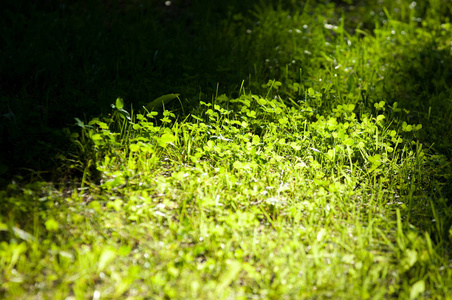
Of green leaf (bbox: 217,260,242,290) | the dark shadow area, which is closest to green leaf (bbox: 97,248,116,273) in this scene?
green leaf (bbox: 217,260,242,290)

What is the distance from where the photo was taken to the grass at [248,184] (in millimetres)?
1727

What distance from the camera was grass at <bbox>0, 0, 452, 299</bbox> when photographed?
1.73 meters

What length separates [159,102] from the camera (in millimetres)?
2883

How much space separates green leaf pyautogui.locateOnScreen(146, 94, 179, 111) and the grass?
0.01 metres

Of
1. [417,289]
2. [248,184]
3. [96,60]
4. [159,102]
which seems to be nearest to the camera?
[417,289]

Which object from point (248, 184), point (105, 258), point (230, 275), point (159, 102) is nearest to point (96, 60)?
point (159, 102)

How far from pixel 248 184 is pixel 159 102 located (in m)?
1.01

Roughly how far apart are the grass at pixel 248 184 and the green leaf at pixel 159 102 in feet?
0.04

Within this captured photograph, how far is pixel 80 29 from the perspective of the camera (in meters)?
3.88

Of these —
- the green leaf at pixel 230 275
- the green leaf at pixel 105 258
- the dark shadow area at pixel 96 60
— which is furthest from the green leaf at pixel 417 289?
the dark shadow area at pixel 96 60

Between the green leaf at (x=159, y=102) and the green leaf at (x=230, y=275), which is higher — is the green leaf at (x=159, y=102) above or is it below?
above

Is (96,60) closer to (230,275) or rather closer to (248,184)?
(248,184)

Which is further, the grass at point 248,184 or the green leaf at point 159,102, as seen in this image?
the green leaf at point 159,102

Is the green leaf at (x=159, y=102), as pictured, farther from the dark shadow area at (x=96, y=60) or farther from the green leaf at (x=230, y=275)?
the green leaf at (x=230, y=275)
